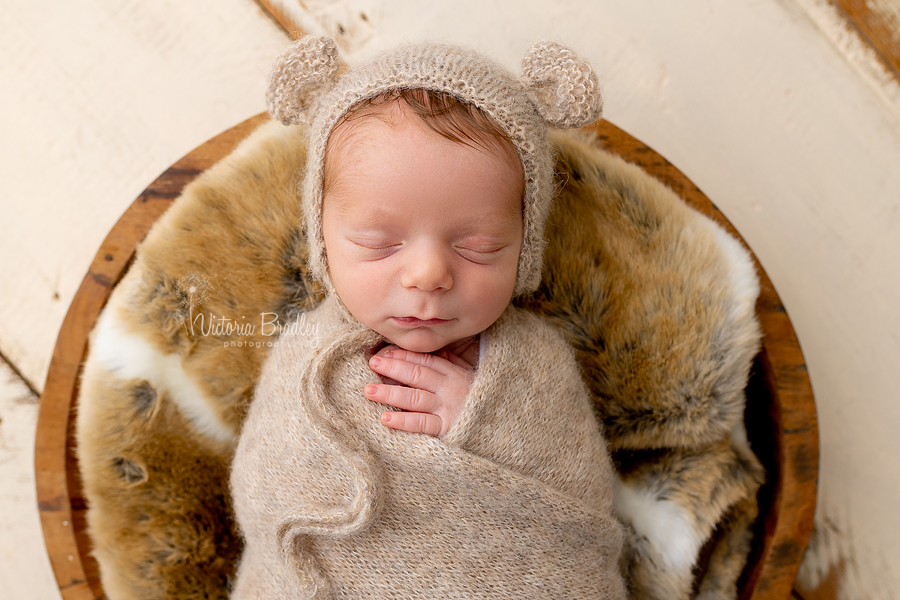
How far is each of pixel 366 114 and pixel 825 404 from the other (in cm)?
124

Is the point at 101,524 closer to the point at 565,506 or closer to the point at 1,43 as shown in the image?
the point at 565,506

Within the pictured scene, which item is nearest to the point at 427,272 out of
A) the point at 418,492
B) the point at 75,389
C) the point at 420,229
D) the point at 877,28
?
the point at 420,229

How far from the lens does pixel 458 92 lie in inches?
34.0

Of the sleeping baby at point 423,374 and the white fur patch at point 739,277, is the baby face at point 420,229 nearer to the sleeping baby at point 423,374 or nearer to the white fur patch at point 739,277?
the sleeping baby at point 423,374

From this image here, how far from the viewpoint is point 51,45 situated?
1368 millimetres

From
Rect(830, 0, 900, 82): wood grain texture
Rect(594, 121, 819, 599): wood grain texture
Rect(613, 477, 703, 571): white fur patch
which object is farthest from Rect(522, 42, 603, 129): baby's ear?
Rect(830, 0, 900, 82): wood grain texture

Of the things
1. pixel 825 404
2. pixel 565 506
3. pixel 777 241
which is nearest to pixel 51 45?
pixel 565 506

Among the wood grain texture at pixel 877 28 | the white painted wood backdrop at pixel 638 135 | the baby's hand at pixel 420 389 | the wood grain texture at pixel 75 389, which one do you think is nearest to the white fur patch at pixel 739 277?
the white painted wood backdrop at pixel 638 135

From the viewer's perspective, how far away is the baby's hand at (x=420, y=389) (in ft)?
3.01

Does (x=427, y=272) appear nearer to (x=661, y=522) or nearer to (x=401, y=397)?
(x=401, y=397)

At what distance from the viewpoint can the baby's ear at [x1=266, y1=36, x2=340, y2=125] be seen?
93cm

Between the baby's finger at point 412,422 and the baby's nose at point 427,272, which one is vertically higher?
the baby's nose at point 427,272

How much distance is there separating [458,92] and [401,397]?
47 cm

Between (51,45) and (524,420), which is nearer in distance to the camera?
(524,420)
